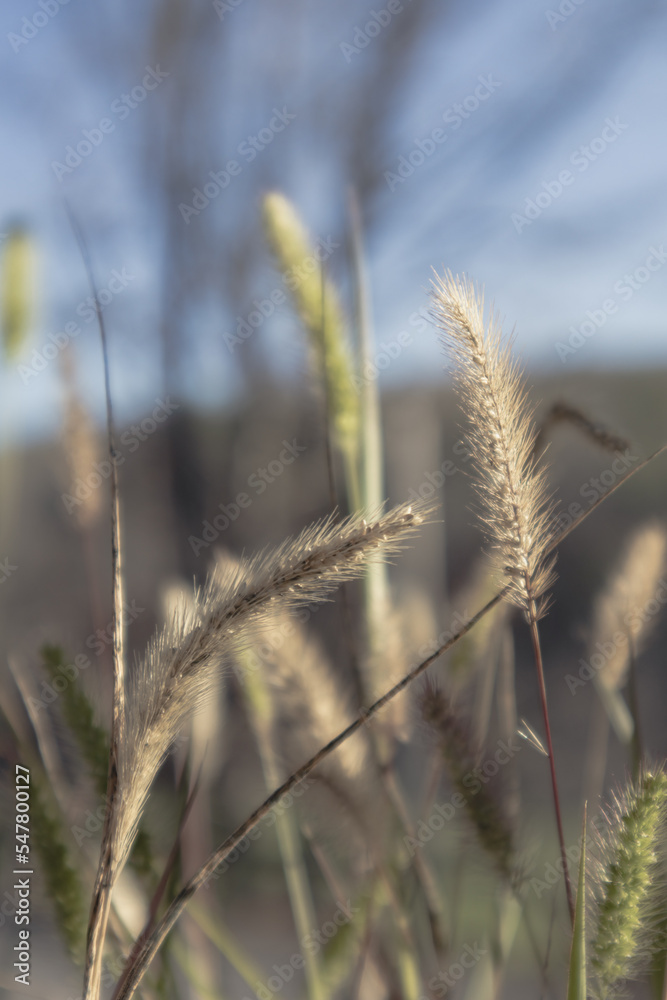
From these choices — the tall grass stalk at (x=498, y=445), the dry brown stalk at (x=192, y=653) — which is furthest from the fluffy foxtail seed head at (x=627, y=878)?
the dry brown stalk at (x=192, y=653)

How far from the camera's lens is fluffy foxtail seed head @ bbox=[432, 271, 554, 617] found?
344 mm

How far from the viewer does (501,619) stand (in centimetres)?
57

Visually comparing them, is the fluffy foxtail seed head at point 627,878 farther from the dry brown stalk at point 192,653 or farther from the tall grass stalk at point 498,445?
the dry brown stalk at point 192,653

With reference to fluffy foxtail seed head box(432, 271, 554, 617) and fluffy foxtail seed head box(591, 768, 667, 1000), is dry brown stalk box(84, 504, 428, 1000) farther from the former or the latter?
fluffy foxtail seed head box(591, 768, 667, 1000)

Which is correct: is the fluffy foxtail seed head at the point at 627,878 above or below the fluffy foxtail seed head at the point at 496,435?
below

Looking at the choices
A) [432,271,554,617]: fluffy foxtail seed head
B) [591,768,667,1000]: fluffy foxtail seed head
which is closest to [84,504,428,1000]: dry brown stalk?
[432,271,554,617]: fluffy foxtail seed head

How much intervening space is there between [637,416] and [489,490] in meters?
2.79

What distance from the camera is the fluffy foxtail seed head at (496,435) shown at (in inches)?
13.6

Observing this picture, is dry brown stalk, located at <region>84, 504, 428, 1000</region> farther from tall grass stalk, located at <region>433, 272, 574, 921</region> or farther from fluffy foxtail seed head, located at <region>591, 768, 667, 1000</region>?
fluffy foxtail seed head, located at <region>591, 768, 667, 1000</region>

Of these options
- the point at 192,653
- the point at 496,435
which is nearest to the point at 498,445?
the point at 496,435

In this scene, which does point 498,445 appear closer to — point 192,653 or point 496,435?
point 496,435

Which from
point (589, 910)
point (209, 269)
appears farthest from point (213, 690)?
point (209, 269)

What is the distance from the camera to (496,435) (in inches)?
13.8

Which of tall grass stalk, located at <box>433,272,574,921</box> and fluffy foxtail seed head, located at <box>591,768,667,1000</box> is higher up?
tall grass stalk, located at <box>433,272,574,921</box>
